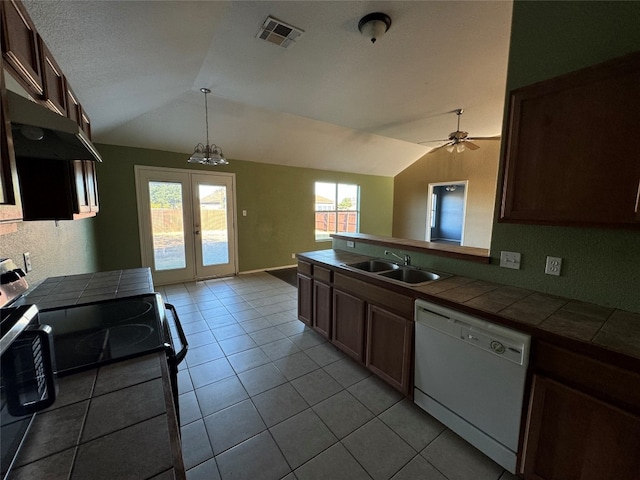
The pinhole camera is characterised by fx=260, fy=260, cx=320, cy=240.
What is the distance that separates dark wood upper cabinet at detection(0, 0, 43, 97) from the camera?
932mm

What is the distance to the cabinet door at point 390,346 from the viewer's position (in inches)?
72.5

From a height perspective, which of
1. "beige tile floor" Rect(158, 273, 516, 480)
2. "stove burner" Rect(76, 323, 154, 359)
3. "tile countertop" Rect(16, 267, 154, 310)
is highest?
"tile countertop" Rect(16, 267, 154, 310)

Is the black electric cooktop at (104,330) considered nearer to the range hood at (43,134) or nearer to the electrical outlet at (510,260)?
Answer: the range hood at (43,134)

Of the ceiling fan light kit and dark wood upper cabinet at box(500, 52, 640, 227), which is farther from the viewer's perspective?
the ceiling fan light kit

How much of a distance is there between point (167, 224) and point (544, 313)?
507 centimetres

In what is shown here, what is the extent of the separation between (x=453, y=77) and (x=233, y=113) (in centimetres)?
293

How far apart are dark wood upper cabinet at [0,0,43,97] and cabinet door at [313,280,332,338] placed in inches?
89.2

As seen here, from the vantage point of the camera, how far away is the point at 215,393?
6.58 ft

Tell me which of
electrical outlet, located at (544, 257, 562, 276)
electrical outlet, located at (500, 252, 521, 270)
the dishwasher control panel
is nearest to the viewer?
the dishwasher control panel

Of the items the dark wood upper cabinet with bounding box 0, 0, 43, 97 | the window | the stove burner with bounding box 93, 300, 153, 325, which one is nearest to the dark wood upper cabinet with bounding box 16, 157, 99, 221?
the dark wood upper cabinet with bounding box 0, 0, 43, 97

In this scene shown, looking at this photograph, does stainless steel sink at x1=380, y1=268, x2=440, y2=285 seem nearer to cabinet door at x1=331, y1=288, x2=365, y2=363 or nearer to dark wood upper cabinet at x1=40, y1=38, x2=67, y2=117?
cabinet door at x1=331, y1=288, x2=365, y2=363

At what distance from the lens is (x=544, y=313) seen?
135 cm

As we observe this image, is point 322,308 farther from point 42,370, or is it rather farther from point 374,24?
point 374,24

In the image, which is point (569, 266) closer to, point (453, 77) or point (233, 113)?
point (453, 77)
